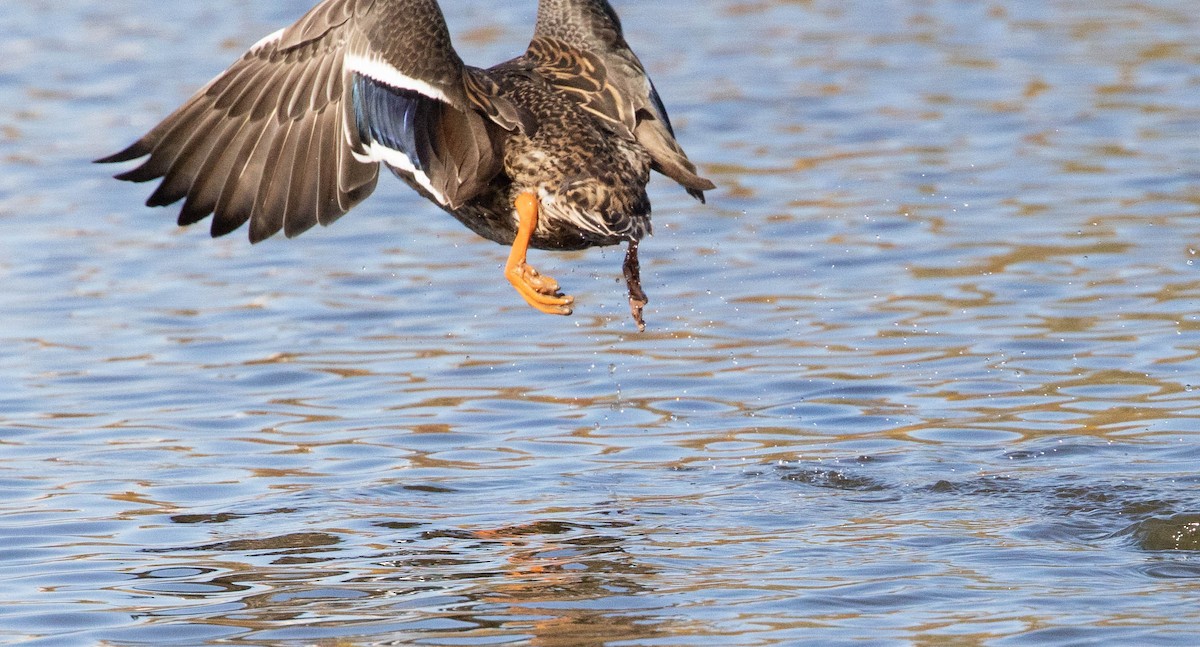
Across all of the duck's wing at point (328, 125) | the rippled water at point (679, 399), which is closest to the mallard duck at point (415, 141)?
the duck's wing at point (328, 125)

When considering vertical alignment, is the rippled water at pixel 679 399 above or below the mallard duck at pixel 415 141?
below

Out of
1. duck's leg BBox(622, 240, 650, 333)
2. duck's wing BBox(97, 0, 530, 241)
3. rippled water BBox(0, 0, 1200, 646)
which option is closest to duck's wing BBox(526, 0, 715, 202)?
duck's leg BBox(622, 240, 650, 333)

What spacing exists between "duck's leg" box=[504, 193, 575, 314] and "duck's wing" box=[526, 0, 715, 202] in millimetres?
503

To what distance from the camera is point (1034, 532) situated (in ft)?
19.3

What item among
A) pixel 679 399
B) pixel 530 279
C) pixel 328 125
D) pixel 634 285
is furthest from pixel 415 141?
pixel 679 399

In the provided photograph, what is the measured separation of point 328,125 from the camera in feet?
20.4

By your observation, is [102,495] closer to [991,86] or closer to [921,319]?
[921,319]

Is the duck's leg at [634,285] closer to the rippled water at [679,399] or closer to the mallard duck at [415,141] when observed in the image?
the mallard duck at [415,141]

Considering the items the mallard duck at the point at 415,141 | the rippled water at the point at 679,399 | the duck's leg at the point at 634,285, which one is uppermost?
the mallard duck at the point at 415,141

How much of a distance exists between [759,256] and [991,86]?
179 inches

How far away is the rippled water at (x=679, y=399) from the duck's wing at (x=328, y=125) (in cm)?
108

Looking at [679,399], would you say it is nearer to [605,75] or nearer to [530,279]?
[605,75]

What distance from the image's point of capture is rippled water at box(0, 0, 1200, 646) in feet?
17.6

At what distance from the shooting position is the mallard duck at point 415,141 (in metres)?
5.96
